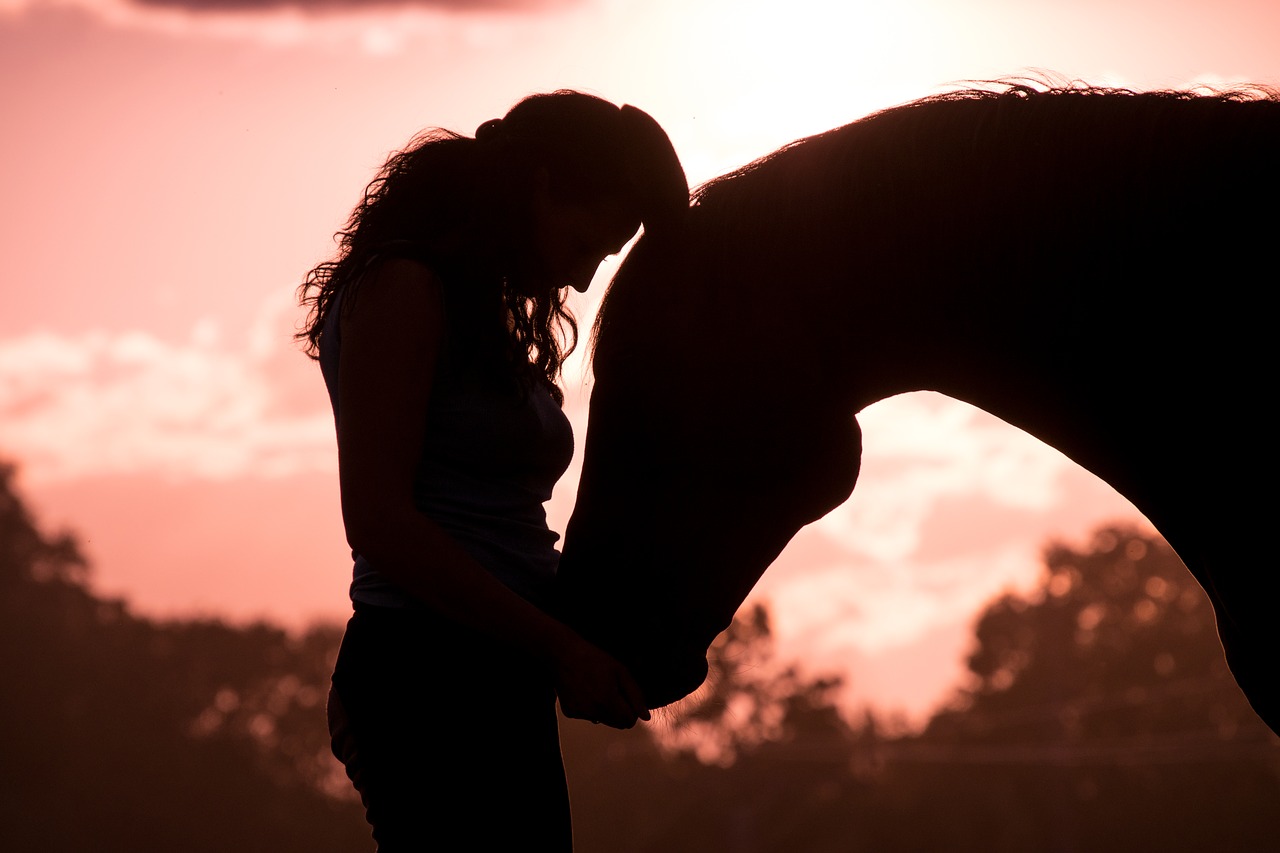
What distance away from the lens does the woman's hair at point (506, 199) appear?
185 centimetres

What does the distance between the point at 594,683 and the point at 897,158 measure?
0.80 metres

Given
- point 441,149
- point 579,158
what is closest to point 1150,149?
point 579,158

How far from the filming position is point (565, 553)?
5.98 feet

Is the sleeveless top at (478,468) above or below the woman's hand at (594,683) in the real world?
above

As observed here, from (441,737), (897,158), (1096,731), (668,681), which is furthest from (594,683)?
(1096,731)

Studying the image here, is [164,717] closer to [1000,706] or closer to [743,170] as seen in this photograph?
[1000,706]

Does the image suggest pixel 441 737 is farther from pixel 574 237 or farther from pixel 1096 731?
pixel 1096 731

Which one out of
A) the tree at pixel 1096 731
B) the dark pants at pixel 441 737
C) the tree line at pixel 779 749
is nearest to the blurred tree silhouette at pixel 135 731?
the tree line at pixel 779 749

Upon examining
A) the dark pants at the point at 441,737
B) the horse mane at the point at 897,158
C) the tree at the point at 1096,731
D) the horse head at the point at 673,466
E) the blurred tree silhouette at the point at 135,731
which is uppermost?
the horse mane at the point at 897,158

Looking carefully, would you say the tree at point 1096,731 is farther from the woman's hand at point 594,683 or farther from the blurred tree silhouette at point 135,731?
the woman's hand at point 594,683

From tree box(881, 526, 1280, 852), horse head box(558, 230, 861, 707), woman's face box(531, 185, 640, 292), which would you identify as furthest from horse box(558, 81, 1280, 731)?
tree box(881, 526, 1280, 852)

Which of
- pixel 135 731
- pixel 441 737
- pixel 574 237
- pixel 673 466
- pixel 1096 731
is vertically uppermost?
pixel 574 237

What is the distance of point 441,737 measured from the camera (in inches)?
72.6

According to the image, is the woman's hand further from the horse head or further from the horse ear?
the horse ear
